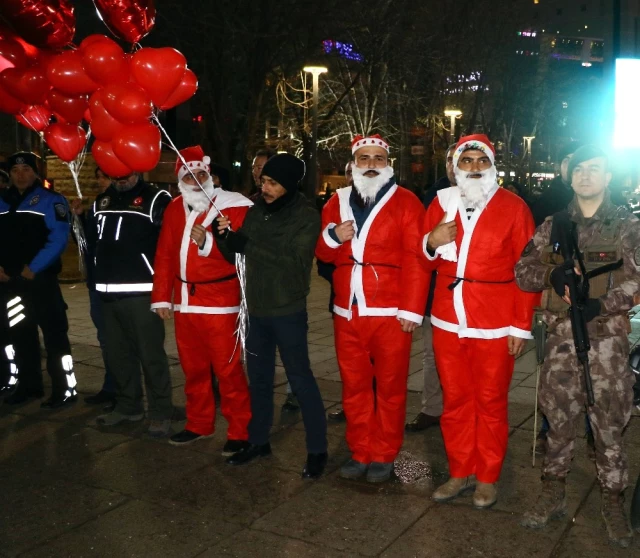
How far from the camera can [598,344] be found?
3859 millimetres

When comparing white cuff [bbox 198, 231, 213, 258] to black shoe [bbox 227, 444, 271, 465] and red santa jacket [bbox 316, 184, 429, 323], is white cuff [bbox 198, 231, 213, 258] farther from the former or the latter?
black shoe [bbox 227, 444, 271, 465]

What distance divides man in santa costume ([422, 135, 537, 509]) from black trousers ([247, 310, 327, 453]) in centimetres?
89

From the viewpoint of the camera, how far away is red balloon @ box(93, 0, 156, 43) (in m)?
5.51

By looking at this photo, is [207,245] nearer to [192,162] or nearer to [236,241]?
[236,241]

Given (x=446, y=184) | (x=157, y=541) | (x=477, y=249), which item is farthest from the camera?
(x=446, y=184)

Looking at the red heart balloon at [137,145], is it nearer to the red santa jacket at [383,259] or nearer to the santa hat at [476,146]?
the red santa jacket at [383,259]

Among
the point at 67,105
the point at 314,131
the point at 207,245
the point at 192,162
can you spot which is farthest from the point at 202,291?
the point at 314,131

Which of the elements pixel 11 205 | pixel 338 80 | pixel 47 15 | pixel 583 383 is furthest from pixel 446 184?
pixel 338 80

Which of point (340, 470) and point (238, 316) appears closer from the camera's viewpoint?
point (340, 470)

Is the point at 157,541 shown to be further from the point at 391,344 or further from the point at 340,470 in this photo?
the point at 391,344

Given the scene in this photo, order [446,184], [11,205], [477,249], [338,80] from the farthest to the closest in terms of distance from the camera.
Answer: [338,80] < [11,205] < [446,184] < [477,249]

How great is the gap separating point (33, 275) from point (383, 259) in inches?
129

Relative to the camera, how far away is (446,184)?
18.3 feet

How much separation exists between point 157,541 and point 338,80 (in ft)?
88.0
